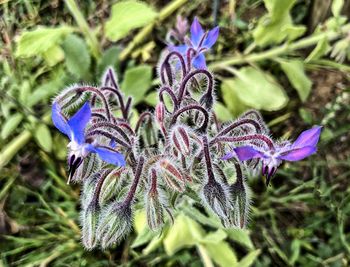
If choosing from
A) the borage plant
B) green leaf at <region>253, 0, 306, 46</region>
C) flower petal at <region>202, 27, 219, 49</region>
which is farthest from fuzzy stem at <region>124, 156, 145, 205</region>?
green leaf at <region>253, 0, 306, 46</region>

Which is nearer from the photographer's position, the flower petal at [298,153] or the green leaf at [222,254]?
the flower petal at [298,153]

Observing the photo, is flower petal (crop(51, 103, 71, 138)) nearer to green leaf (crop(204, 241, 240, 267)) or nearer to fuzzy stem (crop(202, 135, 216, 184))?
fuzzy stem (crop(202, 135, 216, 184))

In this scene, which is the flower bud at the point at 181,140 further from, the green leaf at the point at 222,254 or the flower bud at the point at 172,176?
the green leaf at the point at 222,254

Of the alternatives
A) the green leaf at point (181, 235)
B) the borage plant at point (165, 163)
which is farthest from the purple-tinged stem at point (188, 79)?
the green leaf at point (181, 235)

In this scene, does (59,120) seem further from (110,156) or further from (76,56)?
(76,56)

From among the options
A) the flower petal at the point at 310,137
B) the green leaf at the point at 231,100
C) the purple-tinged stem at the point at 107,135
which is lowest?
the green leaf at the point at 231,100

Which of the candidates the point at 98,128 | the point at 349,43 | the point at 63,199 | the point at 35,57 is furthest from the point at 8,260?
the point at 349,43

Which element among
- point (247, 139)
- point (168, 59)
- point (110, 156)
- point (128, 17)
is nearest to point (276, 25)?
point (128, 17)
